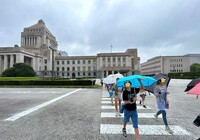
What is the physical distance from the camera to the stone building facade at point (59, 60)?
291 feet

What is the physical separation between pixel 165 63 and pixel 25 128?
4569 inches

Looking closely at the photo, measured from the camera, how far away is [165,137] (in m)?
4.73

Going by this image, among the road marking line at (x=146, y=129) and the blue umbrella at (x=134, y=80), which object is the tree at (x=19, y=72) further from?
the blue umbrella at (x=134, y=80)

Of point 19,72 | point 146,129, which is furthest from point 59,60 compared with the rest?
point 146,129

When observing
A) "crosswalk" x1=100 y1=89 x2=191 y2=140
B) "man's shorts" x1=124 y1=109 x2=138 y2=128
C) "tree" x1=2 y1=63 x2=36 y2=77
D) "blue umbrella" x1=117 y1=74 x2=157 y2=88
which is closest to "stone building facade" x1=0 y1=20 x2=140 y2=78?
"tree" x1=2 y1=63 x2=36 y2=77

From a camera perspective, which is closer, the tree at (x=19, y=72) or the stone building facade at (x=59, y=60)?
the tree at (x=19, y=72)

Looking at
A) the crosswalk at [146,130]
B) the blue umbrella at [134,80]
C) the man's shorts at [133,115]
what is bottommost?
the crosswalk at [146,130]

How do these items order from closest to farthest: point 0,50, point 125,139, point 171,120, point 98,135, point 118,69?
point 125,139 → point 98,135 → point 171,120 → point 0,50 → point 118,69

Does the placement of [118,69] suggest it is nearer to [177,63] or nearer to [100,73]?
[100,73]

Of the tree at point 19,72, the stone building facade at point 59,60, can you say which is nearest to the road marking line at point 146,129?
the tree at point 19,72

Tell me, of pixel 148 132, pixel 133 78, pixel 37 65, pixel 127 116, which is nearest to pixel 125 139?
pixel 127 116

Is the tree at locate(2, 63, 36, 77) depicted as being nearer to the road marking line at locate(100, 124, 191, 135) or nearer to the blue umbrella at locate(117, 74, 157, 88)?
the road marking line at locate(100, 124, 191, 135)

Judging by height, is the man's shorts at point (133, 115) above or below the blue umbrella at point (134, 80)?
below

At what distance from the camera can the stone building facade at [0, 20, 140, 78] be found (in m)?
88.6
